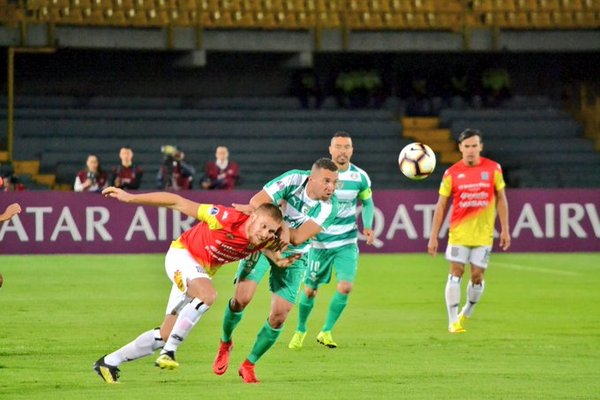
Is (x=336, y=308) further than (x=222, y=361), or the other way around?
(x=336, y=308)

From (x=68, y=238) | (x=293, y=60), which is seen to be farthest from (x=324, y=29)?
(x=68, y=238)

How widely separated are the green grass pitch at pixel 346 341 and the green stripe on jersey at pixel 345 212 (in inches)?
37.2

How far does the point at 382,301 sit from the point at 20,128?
16.7 m

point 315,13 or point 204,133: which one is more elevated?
point 315,13

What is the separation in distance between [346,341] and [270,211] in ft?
13.1

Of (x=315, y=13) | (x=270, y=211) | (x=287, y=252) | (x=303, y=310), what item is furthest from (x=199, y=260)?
(x=315, y=13)

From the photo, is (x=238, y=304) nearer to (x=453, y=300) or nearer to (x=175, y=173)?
(x=453, y=300)

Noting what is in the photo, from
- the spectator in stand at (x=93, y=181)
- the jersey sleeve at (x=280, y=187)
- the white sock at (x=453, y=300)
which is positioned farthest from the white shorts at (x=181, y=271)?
the spectator in stand at (x=93, y=181)

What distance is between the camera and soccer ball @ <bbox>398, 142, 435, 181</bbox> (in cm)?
1426

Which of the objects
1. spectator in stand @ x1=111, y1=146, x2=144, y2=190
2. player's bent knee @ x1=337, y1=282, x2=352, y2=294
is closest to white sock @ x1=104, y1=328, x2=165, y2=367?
player's bent knee @ x1=337, y1=282, x2=352, y2=294

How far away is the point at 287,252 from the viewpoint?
1105 centimetres

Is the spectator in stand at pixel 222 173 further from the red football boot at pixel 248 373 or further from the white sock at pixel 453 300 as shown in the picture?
the red football boot at pixel 248 373

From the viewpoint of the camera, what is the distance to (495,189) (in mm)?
14391

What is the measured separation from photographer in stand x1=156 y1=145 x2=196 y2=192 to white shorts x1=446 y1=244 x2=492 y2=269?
1200 centimetres
